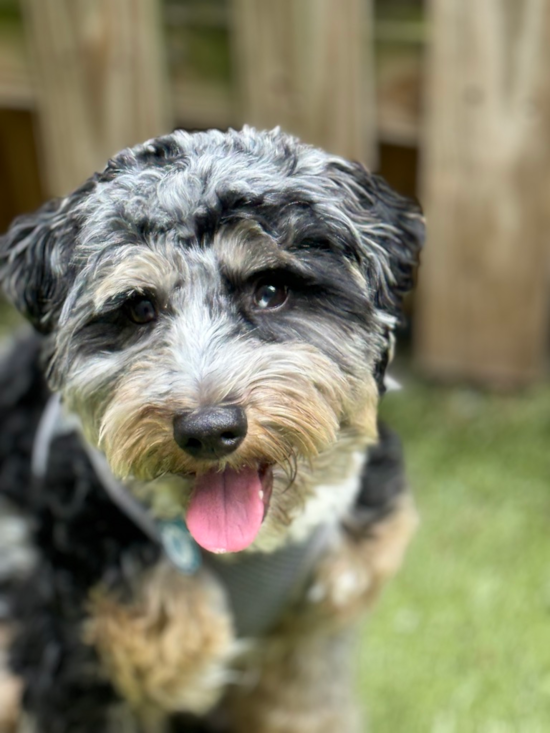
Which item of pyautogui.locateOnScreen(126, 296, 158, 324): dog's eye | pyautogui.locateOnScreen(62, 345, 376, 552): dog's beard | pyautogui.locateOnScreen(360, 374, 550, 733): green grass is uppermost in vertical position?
pyautogui.locateOnScreen(126, 296, 158, 324): dog's eye

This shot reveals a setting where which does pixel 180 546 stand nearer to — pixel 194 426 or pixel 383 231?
pixel 194 426

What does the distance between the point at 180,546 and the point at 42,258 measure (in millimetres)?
714

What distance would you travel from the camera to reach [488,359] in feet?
14.4

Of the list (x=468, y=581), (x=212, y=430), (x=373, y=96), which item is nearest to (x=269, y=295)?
(x=212, y=430)

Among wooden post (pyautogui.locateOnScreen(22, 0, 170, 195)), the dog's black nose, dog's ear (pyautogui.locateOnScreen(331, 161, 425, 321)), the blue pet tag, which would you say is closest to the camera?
the dog's black nose

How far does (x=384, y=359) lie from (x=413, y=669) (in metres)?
1.48

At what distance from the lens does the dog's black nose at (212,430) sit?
6.07 feet

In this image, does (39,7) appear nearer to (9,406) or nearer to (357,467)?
(9,406)

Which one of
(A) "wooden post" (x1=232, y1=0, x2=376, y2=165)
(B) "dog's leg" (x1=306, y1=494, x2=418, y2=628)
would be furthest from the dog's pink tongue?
(A) "wooden post" (x1=232, y1=0, x2=376, y2=165)

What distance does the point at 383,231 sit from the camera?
2156 mm

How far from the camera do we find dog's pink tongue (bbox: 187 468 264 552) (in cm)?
204

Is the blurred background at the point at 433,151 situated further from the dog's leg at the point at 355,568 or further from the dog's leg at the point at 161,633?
the dog's leg at the point at 161,633

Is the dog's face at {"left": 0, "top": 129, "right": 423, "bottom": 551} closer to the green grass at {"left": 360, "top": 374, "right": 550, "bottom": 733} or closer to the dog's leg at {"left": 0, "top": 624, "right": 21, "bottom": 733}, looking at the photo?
the dog's leg at {"left": 0, "top": 624, "right": 21, "bottom": 733}

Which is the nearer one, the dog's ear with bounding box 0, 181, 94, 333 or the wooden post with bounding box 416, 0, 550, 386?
the dog's ear with bounding box 0, 181, 94, 333
